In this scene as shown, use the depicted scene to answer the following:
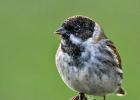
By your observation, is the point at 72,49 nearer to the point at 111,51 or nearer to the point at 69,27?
the point at 69,27

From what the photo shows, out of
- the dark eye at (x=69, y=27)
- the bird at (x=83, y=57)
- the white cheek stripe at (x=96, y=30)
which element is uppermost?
the dark eye at (x=69, y=27)

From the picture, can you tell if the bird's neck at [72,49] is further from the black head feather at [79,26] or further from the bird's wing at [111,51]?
the bird's wing at [111,51]

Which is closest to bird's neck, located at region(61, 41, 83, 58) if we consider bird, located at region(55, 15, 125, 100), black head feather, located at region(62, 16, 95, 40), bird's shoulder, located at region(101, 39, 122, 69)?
bird, located at region(55, 15, 125, 100)

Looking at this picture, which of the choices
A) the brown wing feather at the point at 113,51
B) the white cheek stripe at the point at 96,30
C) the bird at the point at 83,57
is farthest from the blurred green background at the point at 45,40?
the white cheek stripe at the point at 96,30

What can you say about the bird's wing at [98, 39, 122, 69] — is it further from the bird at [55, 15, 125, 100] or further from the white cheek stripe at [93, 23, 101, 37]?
the white cheek stripe at [93, 23, 101, 37]

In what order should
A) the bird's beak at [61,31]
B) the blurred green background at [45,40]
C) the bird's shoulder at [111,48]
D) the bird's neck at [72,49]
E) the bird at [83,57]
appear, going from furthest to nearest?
the blurred green background at [45,40], the bird's shoulder at [111,48], the bird's neck at [72,49], the bird at [83,57], the bird's beak at [61,31]

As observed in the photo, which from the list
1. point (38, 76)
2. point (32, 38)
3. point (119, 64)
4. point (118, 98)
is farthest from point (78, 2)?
point (119, 64)

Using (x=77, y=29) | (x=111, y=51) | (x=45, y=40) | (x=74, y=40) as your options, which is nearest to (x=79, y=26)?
(x=77, y=29)
